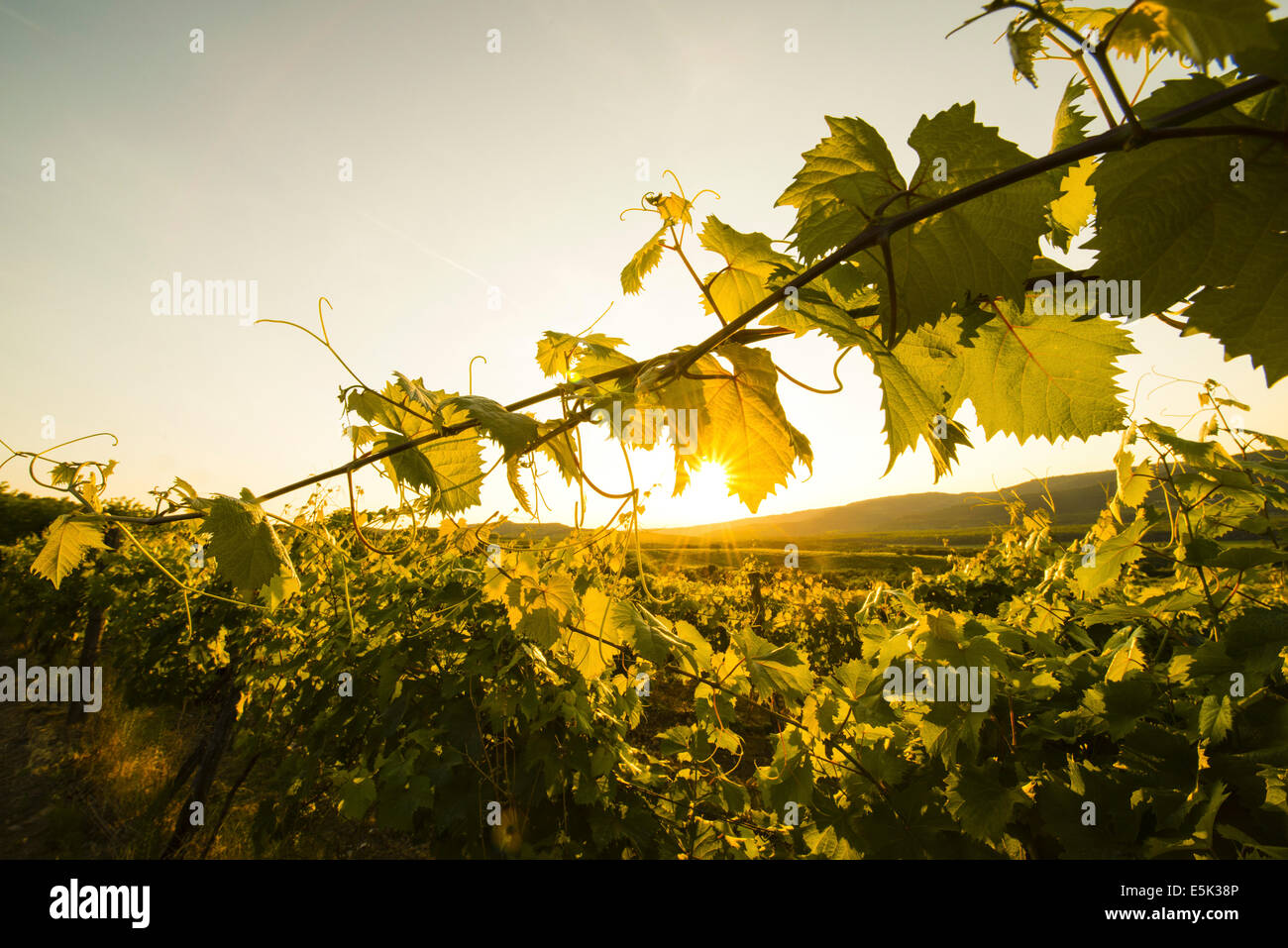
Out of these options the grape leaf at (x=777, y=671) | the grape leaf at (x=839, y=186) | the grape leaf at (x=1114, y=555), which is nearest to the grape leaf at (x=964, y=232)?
the grape leaf at (x=839, y=186)

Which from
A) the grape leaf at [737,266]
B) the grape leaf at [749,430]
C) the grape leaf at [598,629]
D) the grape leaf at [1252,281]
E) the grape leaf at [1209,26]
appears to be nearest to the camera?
the grape leaf at [1209,26]

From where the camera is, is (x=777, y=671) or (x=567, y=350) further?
(x=777, y=671)

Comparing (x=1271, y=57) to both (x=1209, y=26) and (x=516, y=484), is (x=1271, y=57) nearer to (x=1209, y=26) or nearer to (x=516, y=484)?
(x=1209, y=26)

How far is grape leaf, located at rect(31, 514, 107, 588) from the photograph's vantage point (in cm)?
119

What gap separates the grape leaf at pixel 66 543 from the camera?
3.89ft

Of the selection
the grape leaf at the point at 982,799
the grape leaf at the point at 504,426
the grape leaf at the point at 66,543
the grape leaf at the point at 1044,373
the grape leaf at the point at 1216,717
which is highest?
the grape leaf at the point at 1044,373

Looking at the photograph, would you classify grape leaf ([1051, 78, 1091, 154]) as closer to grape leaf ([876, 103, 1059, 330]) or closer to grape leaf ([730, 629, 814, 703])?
grape leaf ([876, 103, 1059, 330])

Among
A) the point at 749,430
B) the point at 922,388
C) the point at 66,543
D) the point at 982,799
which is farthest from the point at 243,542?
the point at 982,799

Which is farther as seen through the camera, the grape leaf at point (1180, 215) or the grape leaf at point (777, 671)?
the grape leaf at point (777, 671)

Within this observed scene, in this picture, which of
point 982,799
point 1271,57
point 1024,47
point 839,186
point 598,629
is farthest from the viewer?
point 598,629

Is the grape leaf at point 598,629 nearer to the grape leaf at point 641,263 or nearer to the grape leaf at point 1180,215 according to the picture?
the grape leaf at point 641,263

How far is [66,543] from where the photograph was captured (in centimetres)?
119
